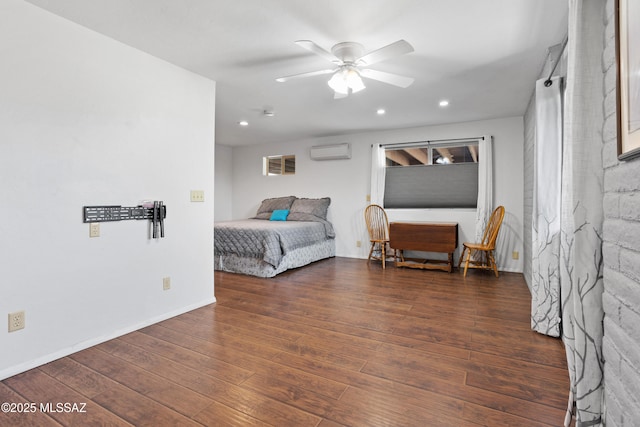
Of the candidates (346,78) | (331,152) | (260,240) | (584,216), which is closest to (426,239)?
(331,152)

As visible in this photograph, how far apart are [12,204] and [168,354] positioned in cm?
121

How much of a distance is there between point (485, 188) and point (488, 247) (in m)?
0.91

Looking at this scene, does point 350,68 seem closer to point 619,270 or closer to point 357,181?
point 619,270

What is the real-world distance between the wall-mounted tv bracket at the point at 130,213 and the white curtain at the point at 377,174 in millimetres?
3370

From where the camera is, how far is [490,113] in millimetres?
4172

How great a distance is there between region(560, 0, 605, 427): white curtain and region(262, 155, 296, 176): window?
16.4ft

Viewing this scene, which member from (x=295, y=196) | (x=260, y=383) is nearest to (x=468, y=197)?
(x=295, y=196)

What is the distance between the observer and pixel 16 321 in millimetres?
1812

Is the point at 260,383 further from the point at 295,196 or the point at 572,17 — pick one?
the point at 295,196

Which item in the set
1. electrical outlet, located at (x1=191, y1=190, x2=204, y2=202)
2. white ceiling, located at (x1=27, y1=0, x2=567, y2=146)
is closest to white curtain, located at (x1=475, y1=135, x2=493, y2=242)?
white ceiling, located at (x1=27, y1=0, x2=567, y2=146)

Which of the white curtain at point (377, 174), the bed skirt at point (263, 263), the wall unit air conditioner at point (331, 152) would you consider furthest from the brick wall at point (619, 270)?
A: the wall unit air conditioner at point (331, 152)

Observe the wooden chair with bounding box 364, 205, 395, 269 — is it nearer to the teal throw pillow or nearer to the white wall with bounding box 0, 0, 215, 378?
the teal throw pillow

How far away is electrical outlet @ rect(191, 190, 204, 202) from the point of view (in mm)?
2840

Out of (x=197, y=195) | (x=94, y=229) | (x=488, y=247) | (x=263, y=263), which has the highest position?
(x=197, y=195)
